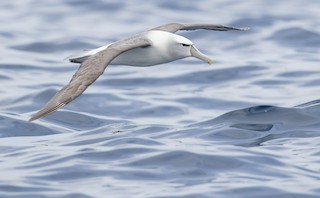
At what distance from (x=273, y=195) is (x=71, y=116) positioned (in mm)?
5246

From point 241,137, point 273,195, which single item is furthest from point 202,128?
point 273,195

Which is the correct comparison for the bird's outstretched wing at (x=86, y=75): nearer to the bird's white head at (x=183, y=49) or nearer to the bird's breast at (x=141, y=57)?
the bird's breast at (x=141, y=57)

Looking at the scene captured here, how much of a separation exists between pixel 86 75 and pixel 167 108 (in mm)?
3834

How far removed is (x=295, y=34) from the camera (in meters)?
20.0

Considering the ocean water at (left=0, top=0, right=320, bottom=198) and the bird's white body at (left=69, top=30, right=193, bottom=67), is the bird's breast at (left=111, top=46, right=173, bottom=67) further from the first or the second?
the ocean water at (left=0, top=0, right=320, bottom=198)

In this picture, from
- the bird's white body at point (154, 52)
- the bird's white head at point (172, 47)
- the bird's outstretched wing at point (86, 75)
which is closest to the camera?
the bird's outstretched wing at point (86, 75)

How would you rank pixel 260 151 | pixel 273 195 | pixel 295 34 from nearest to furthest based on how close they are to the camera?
pixel 273 195, pixel 260 151, pixel 295 34

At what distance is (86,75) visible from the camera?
11.1 m

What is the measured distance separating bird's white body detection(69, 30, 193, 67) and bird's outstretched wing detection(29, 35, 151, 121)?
258mm

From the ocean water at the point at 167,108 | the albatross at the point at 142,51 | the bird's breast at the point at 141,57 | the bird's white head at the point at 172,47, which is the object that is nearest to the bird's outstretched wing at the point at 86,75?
the albatross at the point at 142,51

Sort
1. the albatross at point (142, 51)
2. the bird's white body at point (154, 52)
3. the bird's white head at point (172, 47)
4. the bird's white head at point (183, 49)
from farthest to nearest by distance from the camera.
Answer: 1. the bird's white head at point (183, 49)
2. the bird's white head at point (172, 47)
3. the bird's white body at point (154, 52)
4. the albatross at point (142, 51)

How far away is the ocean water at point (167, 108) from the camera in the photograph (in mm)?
10445

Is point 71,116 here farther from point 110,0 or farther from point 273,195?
point 110,0

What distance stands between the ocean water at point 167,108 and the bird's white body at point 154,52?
3.06 ft
